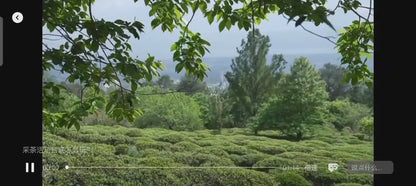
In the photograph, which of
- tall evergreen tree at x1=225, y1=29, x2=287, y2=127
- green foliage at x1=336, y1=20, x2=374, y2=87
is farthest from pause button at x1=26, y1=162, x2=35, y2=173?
green foliage at x1=336, y1=20, x2=374, y2=87

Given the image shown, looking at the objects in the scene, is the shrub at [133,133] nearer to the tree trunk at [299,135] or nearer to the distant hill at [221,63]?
the distant hill at [221,63]

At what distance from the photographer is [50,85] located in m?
0.99

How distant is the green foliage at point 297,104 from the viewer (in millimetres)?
1047

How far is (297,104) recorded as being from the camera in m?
1.07

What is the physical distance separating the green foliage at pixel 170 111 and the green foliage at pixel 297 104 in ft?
0.47

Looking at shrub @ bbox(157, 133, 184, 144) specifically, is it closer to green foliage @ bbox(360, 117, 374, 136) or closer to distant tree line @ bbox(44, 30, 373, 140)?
distant tree line @ bbox(44, 30, 373, 140)

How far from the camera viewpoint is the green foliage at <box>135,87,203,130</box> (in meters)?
1.07

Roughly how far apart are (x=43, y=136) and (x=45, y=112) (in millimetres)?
60

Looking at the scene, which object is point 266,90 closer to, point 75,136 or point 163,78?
point 163,78

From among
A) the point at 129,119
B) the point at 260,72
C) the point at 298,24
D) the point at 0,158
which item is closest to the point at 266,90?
the point at 260,72

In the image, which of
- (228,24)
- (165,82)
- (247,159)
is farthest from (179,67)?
(247,159)

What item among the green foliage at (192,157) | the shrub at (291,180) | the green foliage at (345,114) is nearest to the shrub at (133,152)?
the green foliage at (192,157)

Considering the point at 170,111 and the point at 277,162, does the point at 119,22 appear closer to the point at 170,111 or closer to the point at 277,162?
the point at 170,111

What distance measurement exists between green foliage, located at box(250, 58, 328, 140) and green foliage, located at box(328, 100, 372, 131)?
29 mm
